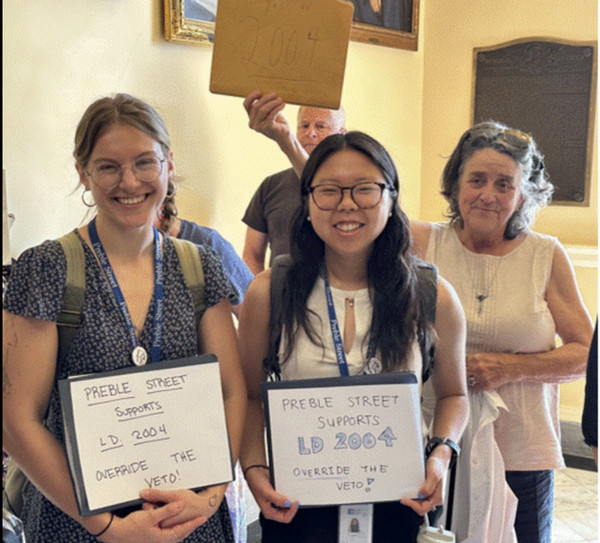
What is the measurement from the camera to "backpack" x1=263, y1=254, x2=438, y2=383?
1629mm

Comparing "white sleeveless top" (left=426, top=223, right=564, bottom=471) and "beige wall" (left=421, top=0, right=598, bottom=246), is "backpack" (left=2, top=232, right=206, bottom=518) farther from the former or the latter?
"beige wall" (left=421, top=0, right=598, bottom=246)

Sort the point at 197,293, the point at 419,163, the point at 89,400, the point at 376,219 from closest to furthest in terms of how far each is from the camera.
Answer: the point at 89,400 → the point at 197,293 → the point at 376,219 → the point at 419,163

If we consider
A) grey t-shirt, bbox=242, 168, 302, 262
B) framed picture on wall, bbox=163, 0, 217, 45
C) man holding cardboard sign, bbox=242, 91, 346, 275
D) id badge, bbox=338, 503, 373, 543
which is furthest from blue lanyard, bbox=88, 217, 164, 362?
framed picture on wall, bbox=163, 0, 217, 45

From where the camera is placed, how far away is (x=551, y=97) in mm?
4652

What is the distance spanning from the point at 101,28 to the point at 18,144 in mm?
608

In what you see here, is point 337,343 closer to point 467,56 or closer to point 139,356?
point 139,356

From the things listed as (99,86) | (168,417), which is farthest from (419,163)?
(168,417)

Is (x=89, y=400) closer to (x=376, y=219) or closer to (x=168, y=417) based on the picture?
(x=168, y=417)

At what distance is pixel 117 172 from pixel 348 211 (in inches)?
18.7

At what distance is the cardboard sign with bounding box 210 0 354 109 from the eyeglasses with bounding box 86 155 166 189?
0.90 ft

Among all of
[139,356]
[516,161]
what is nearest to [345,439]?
[139,356]

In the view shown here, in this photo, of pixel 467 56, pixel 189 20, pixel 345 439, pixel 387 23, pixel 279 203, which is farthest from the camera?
pixel 467 56

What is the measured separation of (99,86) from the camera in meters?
2.96

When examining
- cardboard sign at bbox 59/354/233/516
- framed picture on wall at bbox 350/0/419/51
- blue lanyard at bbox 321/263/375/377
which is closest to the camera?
cardboard sign at bbox 59/354/233/516
